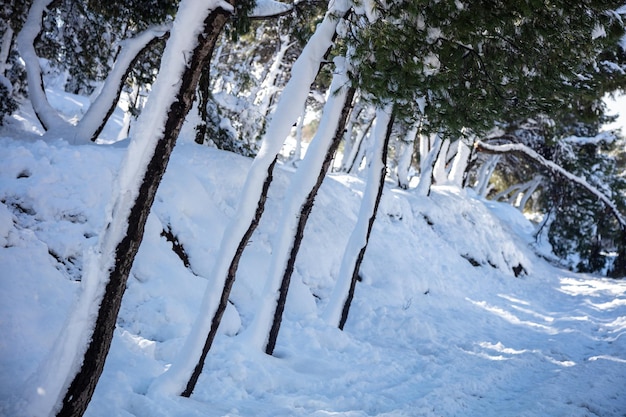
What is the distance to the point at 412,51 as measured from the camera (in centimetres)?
473

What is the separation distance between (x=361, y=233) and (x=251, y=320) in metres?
2.32

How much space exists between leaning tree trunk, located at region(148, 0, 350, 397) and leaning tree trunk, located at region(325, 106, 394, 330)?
218 cm

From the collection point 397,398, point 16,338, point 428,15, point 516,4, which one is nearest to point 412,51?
point 428,15

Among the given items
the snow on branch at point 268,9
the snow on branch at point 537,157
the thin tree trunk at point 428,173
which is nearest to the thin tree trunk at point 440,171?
the snow on branch at point 537,157

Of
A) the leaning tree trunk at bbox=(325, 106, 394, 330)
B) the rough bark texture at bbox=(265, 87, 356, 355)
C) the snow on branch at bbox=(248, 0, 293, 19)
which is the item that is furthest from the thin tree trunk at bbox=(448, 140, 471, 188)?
the rough bark texture at bbox=(265, 87, 356, 355)

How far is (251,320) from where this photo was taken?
20.6 ft

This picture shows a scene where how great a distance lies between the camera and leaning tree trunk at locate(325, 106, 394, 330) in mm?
7035

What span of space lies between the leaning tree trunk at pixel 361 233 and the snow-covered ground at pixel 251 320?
367 mm

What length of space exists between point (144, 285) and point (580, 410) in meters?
5.29

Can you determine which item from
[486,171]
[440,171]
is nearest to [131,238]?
[440,171]

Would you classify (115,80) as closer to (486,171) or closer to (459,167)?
(459,167)

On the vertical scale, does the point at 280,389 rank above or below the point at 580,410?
below

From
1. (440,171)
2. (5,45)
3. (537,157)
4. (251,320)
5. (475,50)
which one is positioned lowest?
(251,320)

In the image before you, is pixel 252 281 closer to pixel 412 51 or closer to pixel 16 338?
pixel 16 338
